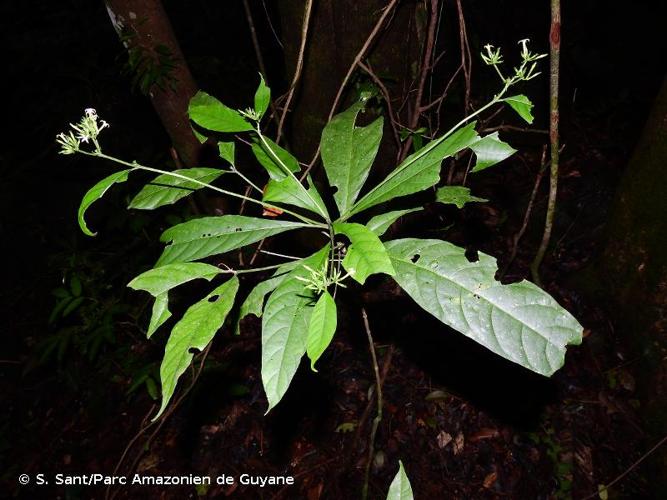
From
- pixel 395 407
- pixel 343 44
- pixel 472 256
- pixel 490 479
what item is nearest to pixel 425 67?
Result: pixel 343 44

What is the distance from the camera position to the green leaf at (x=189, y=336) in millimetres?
1030

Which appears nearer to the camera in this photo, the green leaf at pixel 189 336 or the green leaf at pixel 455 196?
the green leaf at pixel 189 336

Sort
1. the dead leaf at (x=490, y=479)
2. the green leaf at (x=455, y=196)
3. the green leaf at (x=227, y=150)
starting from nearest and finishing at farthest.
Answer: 1. the green leaf at (x=455, y=196)
2. the green leaf at (x=227, y=150)
3. the dead leaf at (x=490, y=479)

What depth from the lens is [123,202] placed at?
128 inches

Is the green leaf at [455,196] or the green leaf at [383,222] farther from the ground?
the green leaf at [383,222]

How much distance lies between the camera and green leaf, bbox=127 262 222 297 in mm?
1153

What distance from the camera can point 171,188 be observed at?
1.46 meters

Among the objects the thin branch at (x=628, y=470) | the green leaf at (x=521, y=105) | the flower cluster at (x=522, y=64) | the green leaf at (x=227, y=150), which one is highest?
the flower cluster at (x=522, y=64)

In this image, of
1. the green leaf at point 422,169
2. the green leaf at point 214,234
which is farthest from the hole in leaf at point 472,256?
the green leaf at point 214,234

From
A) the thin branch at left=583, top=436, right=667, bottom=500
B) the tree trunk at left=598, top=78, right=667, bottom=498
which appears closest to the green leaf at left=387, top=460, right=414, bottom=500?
the thin branch at left=583, top=436, right=667, bottom=500

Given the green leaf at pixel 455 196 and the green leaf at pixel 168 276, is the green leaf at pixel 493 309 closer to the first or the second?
the green leaf at pixel 455 196

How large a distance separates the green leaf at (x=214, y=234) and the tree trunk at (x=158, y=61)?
1.21 m

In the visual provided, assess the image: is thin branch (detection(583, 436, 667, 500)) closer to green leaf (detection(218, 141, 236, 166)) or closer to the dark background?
the dark background

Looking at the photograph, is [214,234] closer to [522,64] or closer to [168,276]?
[168,276]
